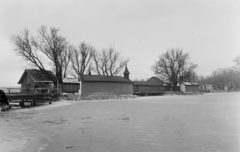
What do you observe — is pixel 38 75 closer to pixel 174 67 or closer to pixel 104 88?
pixel 104 88

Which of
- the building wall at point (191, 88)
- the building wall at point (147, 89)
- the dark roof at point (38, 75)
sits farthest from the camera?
the building wall at point (191, 88)

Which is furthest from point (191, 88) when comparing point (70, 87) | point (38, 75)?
point (38, 75)

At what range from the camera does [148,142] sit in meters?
7.46

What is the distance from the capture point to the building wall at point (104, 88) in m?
39.6

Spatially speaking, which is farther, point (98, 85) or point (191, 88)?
point (191, 88)

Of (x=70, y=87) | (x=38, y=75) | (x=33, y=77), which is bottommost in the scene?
(x=70, y=87)

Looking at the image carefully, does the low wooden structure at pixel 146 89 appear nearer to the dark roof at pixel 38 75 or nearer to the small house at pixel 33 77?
the dark roof at pixel 38 75

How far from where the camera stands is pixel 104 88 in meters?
41.4

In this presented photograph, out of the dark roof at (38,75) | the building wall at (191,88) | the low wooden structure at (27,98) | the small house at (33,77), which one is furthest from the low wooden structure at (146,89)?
the low wooden structure at (27,98)

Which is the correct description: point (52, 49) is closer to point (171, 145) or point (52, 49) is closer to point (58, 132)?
point (58, 132)

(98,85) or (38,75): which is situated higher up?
(38,75)

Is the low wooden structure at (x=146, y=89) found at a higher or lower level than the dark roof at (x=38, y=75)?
lower

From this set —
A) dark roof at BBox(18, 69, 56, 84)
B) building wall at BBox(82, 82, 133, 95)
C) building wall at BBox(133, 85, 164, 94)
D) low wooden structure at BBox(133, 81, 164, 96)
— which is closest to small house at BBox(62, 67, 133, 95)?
A: building wall at BBox(82, 82, 133, 95)

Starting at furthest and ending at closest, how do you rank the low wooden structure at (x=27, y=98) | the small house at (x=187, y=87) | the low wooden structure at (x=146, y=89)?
the small house at (x=187, y=87)
the low wooden structure at (x=146, y=89)
the low wooden structure at (x=27, y=98)
